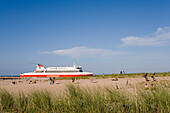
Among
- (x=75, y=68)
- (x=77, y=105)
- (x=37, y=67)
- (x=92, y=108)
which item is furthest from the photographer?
(x=37, y=67)

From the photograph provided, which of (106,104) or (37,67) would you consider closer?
(106,104)

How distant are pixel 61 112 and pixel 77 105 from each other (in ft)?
1.81

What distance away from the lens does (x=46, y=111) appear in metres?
5.39

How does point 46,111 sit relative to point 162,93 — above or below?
below

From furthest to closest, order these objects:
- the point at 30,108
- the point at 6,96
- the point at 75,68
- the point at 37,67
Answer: the point at 37,67
the point at 75,68
the point at 6,96
the point at 30,108

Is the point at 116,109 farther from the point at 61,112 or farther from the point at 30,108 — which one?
the point at 30,108

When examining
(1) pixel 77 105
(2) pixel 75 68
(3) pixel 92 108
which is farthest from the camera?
(2) pixel 75 68

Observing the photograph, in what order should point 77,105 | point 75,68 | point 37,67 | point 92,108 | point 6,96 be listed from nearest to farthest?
point 92,108 < point 77,105 < point 6,96 < point 75,68 < point 37,67

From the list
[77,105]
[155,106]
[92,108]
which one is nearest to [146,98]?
[155,106]

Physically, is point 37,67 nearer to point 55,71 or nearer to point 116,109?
point 55,71

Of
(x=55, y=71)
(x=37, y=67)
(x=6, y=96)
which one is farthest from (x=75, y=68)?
(x=6, y=96)

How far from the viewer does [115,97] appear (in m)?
5.27

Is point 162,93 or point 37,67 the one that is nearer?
point 162,93

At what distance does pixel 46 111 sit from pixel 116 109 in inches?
91.6
